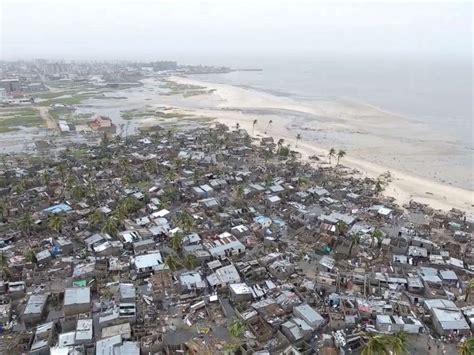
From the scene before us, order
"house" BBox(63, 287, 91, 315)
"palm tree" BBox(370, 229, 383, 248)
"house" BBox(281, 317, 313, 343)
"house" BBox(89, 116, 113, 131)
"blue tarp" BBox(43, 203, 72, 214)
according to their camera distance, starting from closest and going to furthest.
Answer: "house" BBox(281, 317, 313, 343) → "house" BBox(63, 287, 91, 315) → "palm tree" BBox(370, 229, 383, 248) → "blue tarp" BBox(43, 203, 72, 214) → "house" BBox(89, 116, 113, 131)

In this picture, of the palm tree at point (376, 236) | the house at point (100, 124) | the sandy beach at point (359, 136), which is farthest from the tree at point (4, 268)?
the house at point (100, 124)

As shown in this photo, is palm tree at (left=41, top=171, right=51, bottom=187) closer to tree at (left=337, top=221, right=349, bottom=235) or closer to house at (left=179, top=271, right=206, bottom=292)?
house at (left=179, top=271, right=206, bottom=292)

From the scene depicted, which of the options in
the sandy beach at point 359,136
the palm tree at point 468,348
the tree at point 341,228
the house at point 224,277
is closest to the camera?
the palm tree at point 468,348

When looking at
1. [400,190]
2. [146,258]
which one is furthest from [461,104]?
[146,258]

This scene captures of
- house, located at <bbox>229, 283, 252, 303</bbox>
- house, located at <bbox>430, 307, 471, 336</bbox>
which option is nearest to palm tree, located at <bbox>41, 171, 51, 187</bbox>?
house, located at <bbox>229, 283, 252, 303</bbox>

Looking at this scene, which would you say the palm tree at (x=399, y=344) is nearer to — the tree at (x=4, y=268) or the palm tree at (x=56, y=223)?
the tree at (x=4, y=268)

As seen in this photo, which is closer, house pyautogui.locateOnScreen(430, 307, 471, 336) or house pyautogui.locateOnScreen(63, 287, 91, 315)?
house pyautogui.locateOnScreen(430, 307, 471, 336)
